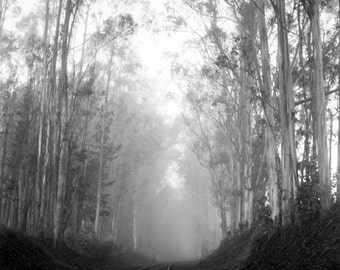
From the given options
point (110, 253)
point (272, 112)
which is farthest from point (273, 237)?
point (110, 253)

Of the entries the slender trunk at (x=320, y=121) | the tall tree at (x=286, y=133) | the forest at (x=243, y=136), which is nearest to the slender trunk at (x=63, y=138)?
the forest at (x=243, y=136)

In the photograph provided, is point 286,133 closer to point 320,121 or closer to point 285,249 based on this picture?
point 320,121

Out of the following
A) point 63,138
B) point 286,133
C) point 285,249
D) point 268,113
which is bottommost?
point 285,249

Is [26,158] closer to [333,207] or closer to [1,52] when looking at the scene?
[1,52]

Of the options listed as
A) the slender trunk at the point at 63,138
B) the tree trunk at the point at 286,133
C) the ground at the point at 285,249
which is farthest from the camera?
the slender trunk at the point at 63,138

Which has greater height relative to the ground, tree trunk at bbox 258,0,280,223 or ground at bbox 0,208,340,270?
tree trunk at bbox 258,0,280,223

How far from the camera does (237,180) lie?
1878cm

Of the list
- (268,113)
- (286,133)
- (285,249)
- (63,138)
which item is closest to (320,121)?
(286,133)

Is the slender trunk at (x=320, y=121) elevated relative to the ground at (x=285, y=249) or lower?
elevated

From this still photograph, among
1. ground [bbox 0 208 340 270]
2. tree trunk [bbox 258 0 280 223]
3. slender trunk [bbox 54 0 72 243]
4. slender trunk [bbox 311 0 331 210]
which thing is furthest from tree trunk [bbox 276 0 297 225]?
slender trunk [bbox 54 0 72 243]

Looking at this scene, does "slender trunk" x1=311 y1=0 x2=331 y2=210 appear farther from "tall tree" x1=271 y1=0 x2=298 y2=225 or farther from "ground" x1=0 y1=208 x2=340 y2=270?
"tall tree" x1=271 y1=0 x2=298 y2=225

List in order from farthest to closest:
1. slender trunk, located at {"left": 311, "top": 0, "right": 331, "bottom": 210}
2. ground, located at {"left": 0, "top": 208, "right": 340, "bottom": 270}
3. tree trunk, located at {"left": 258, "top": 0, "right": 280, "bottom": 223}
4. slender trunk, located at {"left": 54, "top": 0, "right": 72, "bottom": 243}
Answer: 1. slender trunk, located at {"left": 54, "top": 0, "right": 72, "bottom": 243}
2. tree trunk, located at {"left": 258, "top": 0, "right": 280, "bottom": 223}
3. slender trunk, located at {"left": 311, "top": 0, "right": 331, "bottom": 210}
4. ground, located at {"left": 0, "top": 208, "right": 340, "bottom": 270}

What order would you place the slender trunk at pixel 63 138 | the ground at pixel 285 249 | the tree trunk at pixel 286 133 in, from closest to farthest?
1. the ground at pixel 285 249
2. the tree trunk at pixel 286 133
3. the slender trunk at pixel 63 138

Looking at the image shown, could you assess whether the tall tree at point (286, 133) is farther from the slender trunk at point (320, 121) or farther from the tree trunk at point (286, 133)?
the slender trunk at point (320, 121)
